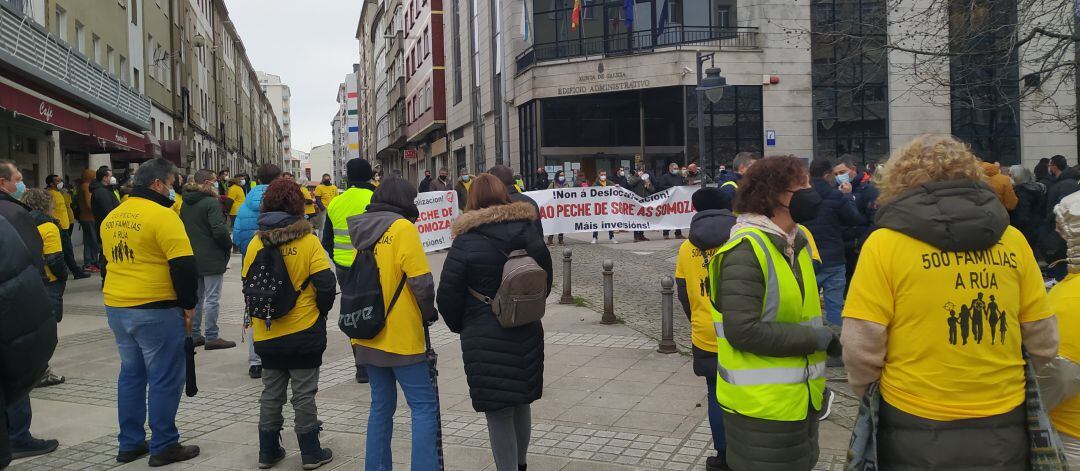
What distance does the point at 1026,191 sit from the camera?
1011 centimetres

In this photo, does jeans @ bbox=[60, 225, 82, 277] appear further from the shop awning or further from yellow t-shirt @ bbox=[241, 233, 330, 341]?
yellow t-shirt @ bbox=[241, 233, 330, 341]

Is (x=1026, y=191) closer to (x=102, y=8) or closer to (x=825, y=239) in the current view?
(x=825, y=239)

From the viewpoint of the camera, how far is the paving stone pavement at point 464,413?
17.7 feet

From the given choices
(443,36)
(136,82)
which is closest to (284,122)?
(443,36)

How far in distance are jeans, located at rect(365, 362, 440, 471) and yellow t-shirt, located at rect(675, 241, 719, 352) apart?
1614 mm

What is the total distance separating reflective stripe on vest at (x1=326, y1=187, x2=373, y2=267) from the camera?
6852 millimetres

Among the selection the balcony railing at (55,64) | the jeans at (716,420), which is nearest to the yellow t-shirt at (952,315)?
the jeans at (716,420)

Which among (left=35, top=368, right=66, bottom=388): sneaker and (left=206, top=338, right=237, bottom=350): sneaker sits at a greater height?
(left=206, top=338, right=237, bottom=350): sneaker

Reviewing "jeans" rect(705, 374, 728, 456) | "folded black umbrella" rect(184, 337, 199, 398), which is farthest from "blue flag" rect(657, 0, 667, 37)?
"folded black umbrella" rect(184, 337, 199, 398)

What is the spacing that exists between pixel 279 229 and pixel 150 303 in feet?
3.14

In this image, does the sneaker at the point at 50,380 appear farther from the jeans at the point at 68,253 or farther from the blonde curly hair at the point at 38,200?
the jeans at the point at 68,253

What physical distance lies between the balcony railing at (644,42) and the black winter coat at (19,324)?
27108 millimetres

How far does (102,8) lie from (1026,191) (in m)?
24.9

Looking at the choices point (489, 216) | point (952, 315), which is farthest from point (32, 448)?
point (952, 315)
